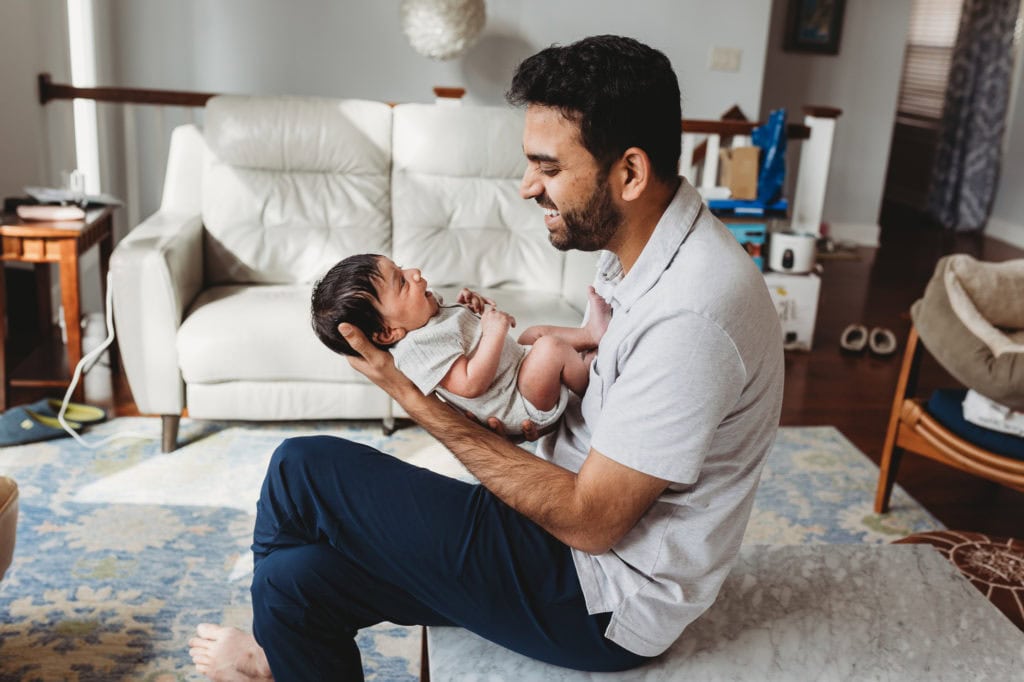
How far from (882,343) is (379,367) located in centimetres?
322

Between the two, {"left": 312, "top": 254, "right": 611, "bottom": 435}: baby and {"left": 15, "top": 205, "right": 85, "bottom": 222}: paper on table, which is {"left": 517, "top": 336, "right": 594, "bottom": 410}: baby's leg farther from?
{"left": 15, "top": 205, "right": 85, "bottom": 222}: paper on table

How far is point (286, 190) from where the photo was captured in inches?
128

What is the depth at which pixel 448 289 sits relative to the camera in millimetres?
3219

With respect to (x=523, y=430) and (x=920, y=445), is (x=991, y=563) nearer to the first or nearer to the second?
(x=920, y=445)

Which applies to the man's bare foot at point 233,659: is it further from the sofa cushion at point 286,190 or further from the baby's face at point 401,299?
the sofa cushion at point 286,190

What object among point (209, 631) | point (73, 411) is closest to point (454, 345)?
point (209, 631)

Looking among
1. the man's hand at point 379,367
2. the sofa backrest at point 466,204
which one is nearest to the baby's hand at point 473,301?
the man's hand at point 379,367

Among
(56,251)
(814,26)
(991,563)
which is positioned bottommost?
(991,563)

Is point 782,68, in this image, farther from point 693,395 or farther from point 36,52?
point 693,395

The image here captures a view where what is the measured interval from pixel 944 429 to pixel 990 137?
5114 millimetres

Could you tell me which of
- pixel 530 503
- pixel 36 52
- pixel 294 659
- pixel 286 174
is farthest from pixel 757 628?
pixel 36 52

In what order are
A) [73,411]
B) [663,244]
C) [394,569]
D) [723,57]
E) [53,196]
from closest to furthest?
[663,244] < [394,569] < [73,411] < [53,196] < [723,57]

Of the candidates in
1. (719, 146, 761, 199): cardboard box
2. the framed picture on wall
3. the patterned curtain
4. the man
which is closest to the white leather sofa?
(719, 146, 761, 199): cardboard box

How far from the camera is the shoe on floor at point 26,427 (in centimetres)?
282
